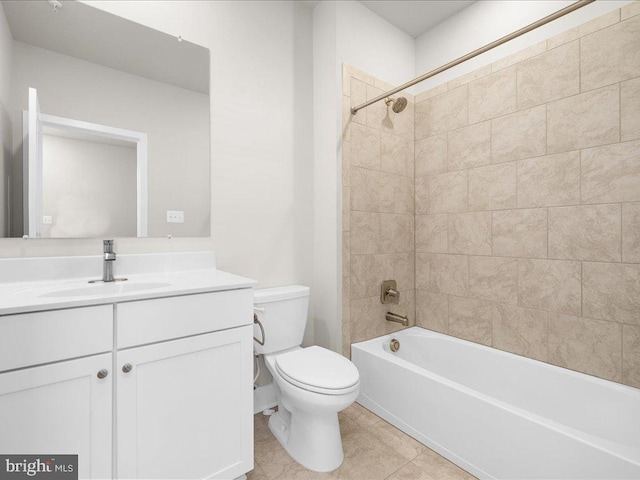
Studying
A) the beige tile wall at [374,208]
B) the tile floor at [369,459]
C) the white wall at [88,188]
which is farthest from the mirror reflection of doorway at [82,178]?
the tile floor at [369,459]

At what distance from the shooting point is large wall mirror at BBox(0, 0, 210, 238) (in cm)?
132

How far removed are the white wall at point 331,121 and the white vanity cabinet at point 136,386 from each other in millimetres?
815

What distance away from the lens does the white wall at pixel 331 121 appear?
6.63 ft

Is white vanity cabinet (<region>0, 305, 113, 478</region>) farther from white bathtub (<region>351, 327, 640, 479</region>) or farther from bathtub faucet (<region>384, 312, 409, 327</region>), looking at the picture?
bathtub faucet (<region>384, 312, 409, 327</region>)

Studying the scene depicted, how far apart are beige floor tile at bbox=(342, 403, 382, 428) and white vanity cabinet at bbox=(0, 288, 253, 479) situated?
74 centimetres

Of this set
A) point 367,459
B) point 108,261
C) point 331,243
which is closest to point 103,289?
point 108,261

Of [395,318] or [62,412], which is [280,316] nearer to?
[395,318]

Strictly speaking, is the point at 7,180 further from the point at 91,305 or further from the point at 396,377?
the point at 396,377

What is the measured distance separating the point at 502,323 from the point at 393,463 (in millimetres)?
1048

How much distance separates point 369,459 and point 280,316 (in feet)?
2.67

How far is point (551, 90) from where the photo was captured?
5.75 ft

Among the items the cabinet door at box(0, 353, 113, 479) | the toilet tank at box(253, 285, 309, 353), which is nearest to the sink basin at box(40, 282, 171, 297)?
the cabinet door at box(0, 353, 113, 479)

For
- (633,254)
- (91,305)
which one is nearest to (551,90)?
(633,254)

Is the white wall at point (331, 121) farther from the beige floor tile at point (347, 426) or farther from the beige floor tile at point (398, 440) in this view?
the beige floor tile at point (398, 440)
